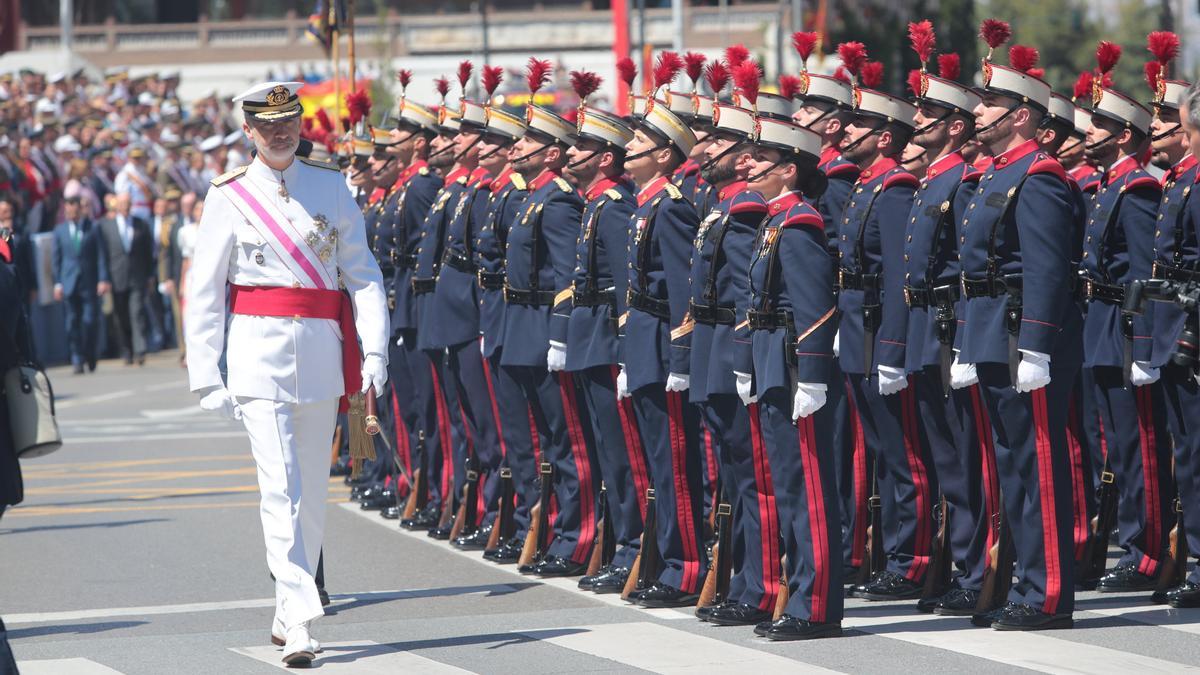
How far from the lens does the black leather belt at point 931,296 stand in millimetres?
9375

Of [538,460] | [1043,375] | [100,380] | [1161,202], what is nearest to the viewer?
[1043,375]

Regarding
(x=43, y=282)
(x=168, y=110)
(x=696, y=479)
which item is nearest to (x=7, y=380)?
(x=696, y=479)

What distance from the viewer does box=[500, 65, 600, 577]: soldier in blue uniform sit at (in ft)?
35.6

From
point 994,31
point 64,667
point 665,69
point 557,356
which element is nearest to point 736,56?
point 665,69

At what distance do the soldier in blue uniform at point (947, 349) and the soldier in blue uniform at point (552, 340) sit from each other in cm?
188

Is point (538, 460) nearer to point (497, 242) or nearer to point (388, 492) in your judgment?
point (497, 242)

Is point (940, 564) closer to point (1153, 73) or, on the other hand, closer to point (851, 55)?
point (1153, 73)

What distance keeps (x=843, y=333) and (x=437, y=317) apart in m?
2.78

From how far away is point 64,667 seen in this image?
27.7ft

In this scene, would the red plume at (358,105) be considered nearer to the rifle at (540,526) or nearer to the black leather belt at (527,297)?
the black leather belt at (527,297)

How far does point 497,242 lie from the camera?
38.0 feet

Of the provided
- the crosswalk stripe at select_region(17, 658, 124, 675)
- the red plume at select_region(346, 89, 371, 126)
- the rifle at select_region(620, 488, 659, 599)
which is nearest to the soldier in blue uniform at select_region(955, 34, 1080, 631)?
the rifle at select_region(620, 488, 659, 599)

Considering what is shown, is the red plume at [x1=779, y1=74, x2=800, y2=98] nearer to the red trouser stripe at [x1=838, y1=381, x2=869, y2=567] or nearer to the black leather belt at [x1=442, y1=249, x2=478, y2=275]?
the red trouser stripe at [x1=838, y1=381, x2=869, y2=567]

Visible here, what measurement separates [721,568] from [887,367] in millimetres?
1207
